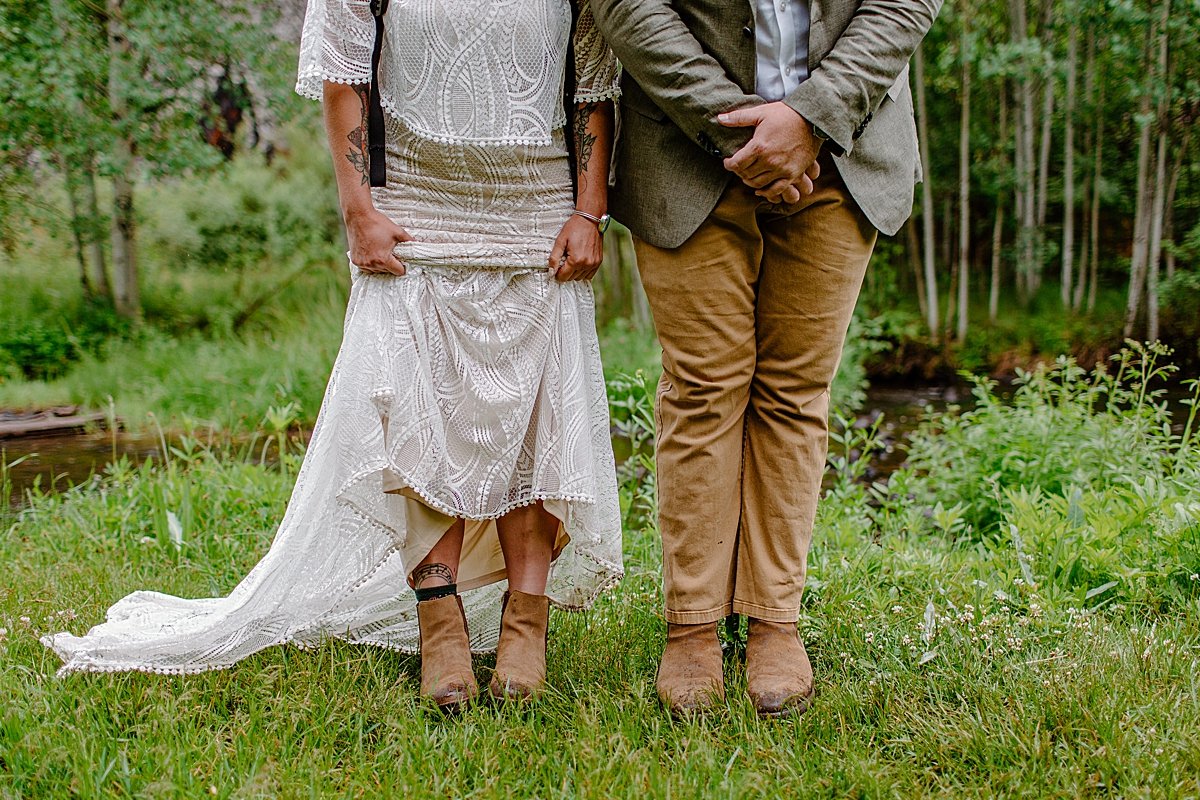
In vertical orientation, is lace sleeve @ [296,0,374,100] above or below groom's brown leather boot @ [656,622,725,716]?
above

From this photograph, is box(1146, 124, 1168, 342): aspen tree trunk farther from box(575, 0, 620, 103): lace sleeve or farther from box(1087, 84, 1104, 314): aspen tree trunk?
box(575, 0, 620, 103): lace sleeve

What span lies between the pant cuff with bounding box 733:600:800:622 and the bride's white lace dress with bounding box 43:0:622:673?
303 mm

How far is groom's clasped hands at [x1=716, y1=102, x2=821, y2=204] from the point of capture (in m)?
Result: 1.93

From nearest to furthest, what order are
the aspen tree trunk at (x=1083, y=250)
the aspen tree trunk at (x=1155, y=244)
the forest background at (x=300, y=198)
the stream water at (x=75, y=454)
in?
1. the stream water at (x=75, y=454)
2. the forest background at (x=300, y=198)
3. the aspen tree trunk at (x=1155, y=244)
4. the aspen tree trunk at (x=1083, y=250)

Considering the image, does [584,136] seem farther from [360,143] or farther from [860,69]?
[860,69]

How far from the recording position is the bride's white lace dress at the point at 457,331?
2.08 m

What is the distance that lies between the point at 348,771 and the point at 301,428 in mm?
4236

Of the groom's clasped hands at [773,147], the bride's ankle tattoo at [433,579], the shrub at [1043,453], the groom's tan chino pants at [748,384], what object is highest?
the groom's clasped hands at [773,147]

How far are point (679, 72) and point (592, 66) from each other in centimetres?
31

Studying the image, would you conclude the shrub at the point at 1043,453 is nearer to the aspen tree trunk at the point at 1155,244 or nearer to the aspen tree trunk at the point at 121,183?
the aspen tree trunk at the point at 1155,244

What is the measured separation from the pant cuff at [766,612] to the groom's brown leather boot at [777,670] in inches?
0.4

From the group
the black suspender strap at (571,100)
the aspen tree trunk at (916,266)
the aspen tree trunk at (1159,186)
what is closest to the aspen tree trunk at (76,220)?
the black suspender strap at (571,100)

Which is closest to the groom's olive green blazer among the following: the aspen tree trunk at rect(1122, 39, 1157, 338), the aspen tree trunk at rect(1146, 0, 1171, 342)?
the aspen tree trunk at rect(1146, 0, 1171, 342)

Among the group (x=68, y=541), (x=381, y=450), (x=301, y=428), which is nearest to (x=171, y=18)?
(x=301, y=428)
